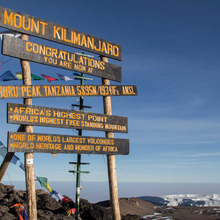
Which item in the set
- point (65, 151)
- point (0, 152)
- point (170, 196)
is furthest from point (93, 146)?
point (170, 196)

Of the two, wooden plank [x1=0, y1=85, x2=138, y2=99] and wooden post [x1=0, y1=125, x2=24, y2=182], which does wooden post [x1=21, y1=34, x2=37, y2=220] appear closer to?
wooden plank [x1=0, y1=85, x2=138, y2=99]

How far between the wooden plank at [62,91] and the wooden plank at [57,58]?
61cm

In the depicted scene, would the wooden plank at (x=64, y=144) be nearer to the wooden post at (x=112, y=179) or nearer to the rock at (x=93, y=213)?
the wooden post at (x=112, y=179)

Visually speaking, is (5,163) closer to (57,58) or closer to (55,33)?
(57,58)

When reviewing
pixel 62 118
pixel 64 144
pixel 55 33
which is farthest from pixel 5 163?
pixel 55 33

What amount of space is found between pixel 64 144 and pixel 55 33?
4.08 meters

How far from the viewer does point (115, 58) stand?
11281 millimetres

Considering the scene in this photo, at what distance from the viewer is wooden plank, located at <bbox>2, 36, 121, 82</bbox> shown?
817 cm

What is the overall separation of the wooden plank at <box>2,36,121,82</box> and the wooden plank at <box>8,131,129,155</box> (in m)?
2.61

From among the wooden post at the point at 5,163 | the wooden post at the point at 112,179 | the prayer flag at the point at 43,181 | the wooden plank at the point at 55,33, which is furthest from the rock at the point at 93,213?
the wooden plank at the point at 55,33

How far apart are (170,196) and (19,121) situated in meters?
32.5

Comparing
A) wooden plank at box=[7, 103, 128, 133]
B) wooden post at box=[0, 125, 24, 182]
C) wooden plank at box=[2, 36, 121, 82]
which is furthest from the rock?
wooden plank at box=[2, 36, 121, 82]

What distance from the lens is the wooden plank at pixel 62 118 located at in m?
7.88

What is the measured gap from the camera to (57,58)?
9.20 meters
